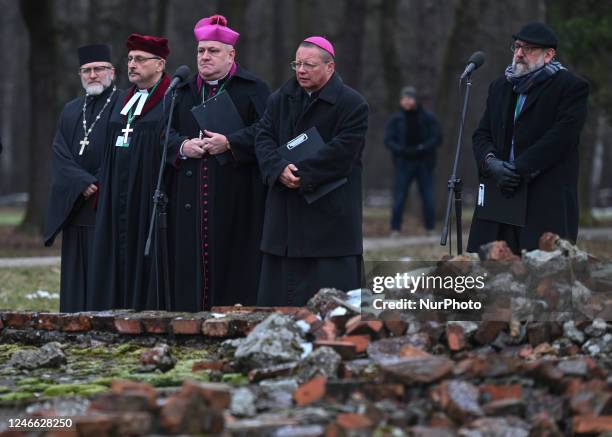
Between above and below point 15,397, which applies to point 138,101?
above

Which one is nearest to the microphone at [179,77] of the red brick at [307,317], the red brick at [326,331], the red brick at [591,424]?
the red brick at [307,317]

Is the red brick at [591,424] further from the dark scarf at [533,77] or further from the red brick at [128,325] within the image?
the dark scarf at [533,77]

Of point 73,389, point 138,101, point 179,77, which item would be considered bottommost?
point 73,389

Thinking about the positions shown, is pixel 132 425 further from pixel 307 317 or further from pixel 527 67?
pixel 527 67

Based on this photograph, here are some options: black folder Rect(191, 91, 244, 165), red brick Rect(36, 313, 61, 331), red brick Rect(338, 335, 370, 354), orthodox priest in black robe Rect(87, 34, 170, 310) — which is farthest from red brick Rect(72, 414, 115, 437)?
orthodox priest in black robe Rect(87, 34, 170, 310)

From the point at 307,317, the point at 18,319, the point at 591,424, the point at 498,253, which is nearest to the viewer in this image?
the point at 591,424

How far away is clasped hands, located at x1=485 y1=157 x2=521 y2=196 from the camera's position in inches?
307

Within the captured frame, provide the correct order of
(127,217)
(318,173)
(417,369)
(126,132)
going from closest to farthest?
(417,369) < (318,173) < (127,217) < (126,132)

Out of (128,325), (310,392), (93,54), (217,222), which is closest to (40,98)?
(93,54)

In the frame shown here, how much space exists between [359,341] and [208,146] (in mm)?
3026

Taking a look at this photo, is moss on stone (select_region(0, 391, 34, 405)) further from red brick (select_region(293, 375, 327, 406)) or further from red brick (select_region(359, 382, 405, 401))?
red brick (select_region(359, 382, 405, 401))

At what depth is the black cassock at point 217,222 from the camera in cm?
887

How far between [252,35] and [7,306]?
2756 cm

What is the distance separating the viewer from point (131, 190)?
912 cm
